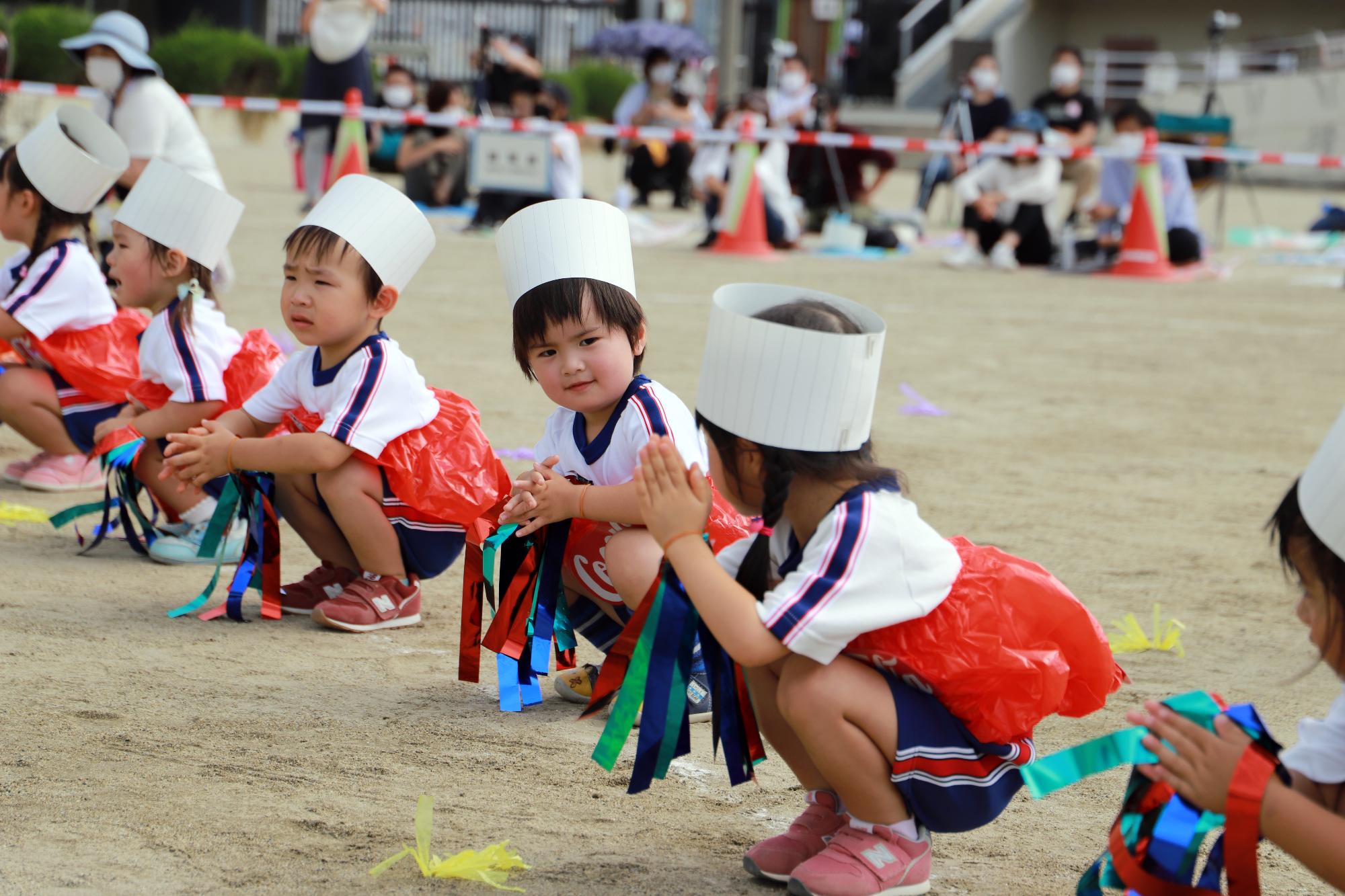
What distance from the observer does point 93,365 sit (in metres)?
4.59

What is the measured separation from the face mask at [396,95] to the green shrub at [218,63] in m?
8.36

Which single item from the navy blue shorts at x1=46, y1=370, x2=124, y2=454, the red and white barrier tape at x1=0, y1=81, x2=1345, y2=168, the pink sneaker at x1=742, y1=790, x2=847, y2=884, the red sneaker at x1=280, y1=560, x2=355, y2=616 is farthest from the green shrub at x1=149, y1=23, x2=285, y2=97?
the pink sneaker at x1=742, y1=790, x2=847, y2=884

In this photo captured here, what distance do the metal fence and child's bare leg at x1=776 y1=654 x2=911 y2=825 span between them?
27698mm

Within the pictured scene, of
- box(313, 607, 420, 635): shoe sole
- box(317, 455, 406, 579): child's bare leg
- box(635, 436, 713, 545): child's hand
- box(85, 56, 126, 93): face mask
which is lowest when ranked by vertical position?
box(313, 607, 420, 635): shoe sole

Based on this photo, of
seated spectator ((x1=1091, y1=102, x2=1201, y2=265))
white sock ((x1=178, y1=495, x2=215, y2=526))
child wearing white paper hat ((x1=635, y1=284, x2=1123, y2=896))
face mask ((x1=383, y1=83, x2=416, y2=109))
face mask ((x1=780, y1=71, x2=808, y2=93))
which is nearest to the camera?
child wearing white paper hat ((x1=635, y1=284, x2=1123, y2=896))

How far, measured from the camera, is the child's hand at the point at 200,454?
11.4 ft

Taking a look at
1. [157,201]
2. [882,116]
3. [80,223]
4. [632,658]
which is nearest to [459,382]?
[80,223]

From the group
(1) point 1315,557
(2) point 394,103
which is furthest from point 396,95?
(1) point 1315,557

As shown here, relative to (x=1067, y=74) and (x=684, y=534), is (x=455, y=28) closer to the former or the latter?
(x=1067, y=74)

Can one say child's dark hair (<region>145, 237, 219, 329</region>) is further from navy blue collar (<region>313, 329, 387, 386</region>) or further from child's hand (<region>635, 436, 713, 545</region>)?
child's hand (<region>635, 436, 713, 545</region>)

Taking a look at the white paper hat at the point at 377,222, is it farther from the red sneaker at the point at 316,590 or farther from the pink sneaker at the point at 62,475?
the pink sneaker at the point at 62,475

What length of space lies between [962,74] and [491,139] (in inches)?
318

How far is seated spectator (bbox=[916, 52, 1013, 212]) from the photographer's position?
1424 cm

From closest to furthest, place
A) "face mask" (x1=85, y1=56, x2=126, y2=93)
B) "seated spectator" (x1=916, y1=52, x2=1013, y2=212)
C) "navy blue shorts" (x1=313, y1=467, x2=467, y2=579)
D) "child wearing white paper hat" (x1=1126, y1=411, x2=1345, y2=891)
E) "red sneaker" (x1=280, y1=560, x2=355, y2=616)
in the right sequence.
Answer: "child wearing white paper hat" (x1=1126, y1=411, x2=1345, y2=891) → "navy blue shorts" (x1=313, y1=467, x2=467, y2=579) → "red sneaker" (x1=280, y1=560, x2=355, y2=616) → "face mask" (x1=85, y1=56, x2=126, y2=93) → "seated spectator" (x1=916, y1=52, x2=1013, y2=212)
